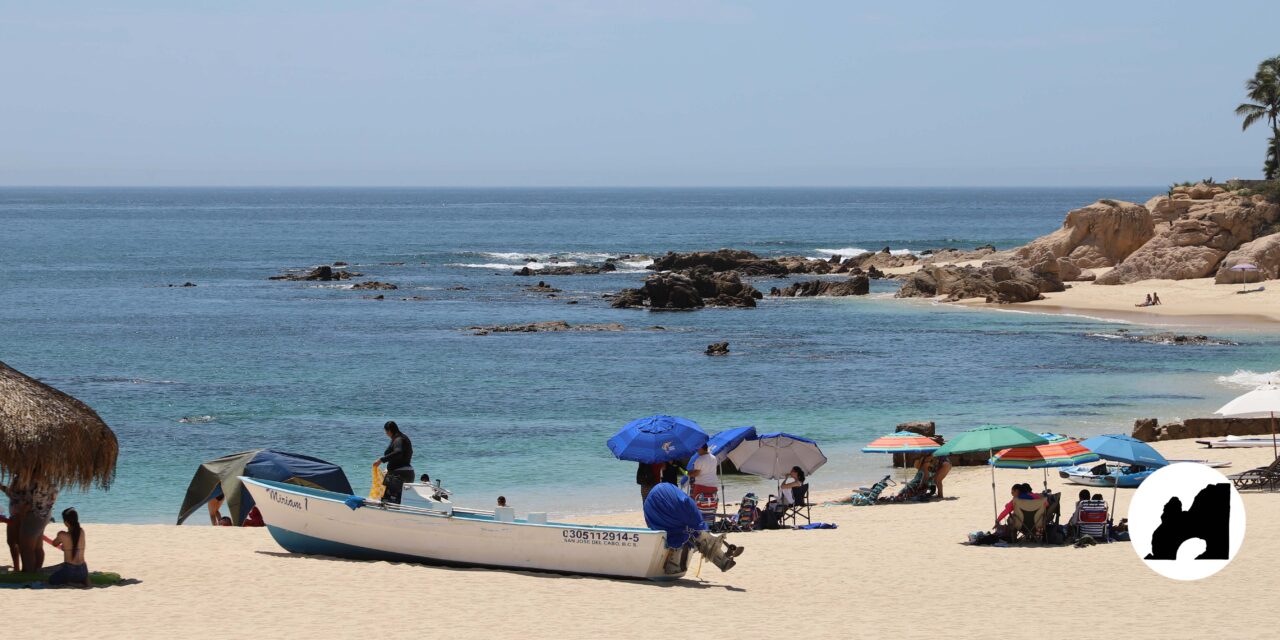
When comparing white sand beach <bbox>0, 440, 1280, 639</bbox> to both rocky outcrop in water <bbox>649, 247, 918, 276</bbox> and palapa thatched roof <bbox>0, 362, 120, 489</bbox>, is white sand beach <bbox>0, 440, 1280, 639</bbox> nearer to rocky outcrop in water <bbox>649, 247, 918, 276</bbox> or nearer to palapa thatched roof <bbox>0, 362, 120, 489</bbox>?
palapa thatched roof <bbox>0, 362, 120, 489</bbox>

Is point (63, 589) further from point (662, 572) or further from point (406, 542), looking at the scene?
point (662, 572)

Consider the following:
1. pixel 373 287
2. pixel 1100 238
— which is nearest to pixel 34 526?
pixel 373 287

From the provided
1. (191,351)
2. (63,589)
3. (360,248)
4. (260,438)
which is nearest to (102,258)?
(360,248)

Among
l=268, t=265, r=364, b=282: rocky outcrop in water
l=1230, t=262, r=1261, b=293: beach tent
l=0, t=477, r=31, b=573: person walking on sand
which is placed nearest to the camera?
l=0, t=477, r=31, b=573: person walking on sand

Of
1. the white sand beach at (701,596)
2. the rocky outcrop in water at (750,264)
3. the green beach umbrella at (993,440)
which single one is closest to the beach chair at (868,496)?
the green beach umbrella at (993,440)

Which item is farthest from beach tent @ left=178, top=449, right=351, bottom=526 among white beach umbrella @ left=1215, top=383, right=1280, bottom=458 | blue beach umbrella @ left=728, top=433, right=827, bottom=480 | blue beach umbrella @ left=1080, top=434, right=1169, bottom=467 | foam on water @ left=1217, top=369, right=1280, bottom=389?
foam on water @ left=1217, top=369, right=1280, bottom=389

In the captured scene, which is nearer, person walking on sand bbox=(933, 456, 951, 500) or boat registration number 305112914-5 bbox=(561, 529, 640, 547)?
boat registration number 305112914-5 bbox=(561, 529, 640, 547)

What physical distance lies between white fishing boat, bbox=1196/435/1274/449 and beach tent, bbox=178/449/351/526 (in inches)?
639

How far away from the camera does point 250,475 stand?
67.3ft

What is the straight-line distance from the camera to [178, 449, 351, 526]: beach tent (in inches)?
805

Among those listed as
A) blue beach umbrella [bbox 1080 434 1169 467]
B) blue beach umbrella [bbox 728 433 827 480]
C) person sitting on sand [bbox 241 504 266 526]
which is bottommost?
person sitting on sand [bbox 241 504 266 526]

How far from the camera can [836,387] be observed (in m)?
40.1

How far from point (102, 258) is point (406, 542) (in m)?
92.7

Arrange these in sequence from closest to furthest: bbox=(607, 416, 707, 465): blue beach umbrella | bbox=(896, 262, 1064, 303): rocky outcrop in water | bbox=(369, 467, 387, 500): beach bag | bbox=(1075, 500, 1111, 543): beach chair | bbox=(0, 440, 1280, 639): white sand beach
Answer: bbox=(0, 440, 1280, 639): white sand beach < bbox=(1075, 500, 1111, 543): beach chair < bbox=(369, 467, 387, 500): beach bag < bbox=(607, 416, 707, 465): blue beach umbrella < bbox=(896, 262, 1064, 303): rocky outcrop in water
